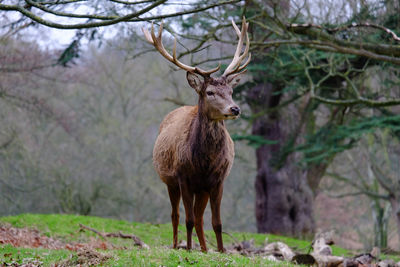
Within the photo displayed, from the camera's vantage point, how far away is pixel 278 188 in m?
16.0

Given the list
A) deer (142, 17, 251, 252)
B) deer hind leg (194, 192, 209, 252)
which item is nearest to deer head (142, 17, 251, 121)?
deer (142, 17, 251, 252)

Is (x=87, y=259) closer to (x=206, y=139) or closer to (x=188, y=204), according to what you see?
(x=188, y=204)

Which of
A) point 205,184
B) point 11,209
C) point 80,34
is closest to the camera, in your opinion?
point 205,184

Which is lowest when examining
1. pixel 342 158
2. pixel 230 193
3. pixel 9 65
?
pixel 230 193

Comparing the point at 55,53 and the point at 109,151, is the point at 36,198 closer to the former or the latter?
the point at 109,151

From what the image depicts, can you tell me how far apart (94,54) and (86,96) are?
87.9 inches

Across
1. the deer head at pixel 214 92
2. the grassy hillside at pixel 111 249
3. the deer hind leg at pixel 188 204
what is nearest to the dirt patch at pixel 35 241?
the grassy hillside at pixel 111 249

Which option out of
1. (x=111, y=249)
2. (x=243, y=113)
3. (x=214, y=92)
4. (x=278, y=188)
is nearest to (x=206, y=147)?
(x=214, y=92)

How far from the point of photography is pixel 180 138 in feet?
23.3

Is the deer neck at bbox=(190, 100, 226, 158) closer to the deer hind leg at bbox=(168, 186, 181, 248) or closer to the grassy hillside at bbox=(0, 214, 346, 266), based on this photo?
the deer hind leg at bbox=(168, 186, 181, 248)

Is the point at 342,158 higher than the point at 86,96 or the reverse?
the reverse

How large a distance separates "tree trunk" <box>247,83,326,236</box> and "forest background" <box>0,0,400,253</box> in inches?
1.5

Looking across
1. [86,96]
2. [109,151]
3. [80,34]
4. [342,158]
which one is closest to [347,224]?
[342,158]

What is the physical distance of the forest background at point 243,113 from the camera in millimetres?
10469
